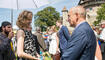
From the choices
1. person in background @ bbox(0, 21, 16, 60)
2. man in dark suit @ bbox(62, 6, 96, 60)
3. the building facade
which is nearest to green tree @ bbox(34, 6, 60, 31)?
the building facade

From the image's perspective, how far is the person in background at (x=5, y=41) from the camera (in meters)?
3.52

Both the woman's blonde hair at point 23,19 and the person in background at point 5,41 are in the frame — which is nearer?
the woman's blonde hair at point 23,19

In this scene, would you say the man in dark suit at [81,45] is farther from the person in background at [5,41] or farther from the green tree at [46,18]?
the green tree at [46,18]

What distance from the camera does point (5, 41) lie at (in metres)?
3.58

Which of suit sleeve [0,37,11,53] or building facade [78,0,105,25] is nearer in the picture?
suit sleeve [0,37,11,53]

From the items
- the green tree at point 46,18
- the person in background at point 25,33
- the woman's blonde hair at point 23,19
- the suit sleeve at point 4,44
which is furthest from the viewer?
the green tree at point 46,18

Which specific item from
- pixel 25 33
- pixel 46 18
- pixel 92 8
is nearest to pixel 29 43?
pixel 25 33

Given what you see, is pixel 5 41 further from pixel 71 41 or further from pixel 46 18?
pixel 46 18

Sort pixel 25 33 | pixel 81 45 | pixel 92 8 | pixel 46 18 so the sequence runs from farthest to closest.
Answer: pixel 46 18 → pixel 92 8 → pixel 25 33 → pixel 81 45

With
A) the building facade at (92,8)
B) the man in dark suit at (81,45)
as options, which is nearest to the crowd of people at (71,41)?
the man in dark suit at (81,45)

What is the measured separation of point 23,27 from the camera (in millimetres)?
2785

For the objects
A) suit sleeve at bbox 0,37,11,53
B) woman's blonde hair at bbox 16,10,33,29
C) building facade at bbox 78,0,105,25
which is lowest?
suit sleeve at bbox 0,37,11,53

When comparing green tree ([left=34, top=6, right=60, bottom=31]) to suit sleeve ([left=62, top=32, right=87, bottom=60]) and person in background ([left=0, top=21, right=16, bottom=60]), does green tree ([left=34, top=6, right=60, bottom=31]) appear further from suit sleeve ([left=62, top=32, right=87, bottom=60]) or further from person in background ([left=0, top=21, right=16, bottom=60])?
suit sleeve ([left=62, top=32, right=87, bottom=60])

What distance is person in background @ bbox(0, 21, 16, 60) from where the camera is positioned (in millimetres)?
3523
